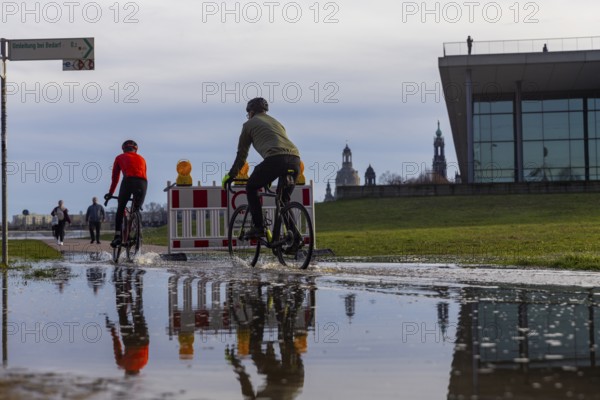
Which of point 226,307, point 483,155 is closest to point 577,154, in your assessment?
point 483,155

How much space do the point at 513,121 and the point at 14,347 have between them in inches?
2365

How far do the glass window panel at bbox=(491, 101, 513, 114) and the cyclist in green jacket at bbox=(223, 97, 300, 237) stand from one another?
54.0 metres

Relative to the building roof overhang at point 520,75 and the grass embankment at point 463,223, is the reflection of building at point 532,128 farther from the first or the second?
the grass embankment at point 463,223

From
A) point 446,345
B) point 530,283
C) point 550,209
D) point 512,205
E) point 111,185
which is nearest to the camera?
point 446,345

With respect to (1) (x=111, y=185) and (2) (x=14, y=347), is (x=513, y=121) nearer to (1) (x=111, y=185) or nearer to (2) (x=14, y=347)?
(1) (x=111, y=185)

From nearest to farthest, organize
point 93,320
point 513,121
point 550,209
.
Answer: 1. point 93,320
2. point 550,209
3. point 513,121

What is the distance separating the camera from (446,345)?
15.2 feet

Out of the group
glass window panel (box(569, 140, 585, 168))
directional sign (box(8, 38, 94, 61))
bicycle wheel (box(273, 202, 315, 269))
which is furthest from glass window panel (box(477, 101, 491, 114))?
bicycle wheel (box(273, 202, 315, 269))

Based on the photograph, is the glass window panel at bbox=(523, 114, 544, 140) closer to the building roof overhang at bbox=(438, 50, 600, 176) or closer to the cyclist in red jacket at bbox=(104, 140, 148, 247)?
the building roof overhang at bbox=(438, 50, 600, 176)

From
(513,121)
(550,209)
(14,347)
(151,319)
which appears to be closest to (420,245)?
(151,319)

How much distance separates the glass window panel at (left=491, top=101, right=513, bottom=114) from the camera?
63.1m

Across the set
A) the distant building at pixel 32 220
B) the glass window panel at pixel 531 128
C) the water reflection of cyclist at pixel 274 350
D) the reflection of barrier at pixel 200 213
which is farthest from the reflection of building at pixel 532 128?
the distant building at pixel 32 220

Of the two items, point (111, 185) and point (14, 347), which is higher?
point (111, 185)

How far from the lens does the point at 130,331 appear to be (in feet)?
17.5
